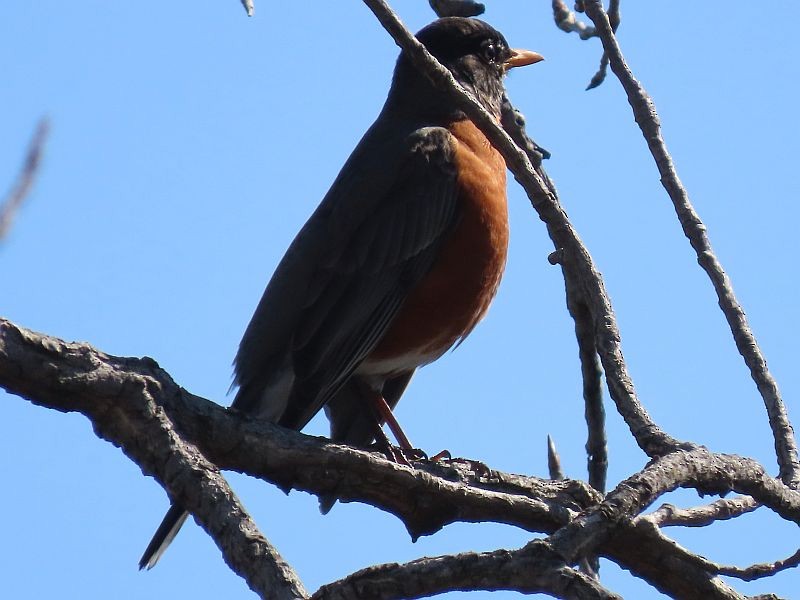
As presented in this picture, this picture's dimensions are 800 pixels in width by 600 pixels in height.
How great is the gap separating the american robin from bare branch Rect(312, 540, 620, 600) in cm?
223

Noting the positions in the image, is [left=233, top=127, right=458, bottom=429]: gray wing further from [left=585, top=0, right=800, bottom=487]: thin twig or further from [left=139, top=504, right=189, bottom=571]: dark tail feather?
[left=585, top=0, right=800, bottom=487]: thin twig

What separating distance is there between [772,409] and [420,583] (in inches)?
72.2

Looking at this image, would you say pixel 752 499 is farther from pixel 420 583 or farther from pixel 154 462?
pixel 154 462

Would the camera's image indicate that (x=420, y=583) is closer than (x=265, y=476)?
Yes

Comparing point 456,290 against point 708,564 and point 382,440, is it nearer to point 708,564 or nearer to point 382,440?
point 382,440

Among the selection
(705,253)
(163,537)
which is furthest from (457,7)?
(163,537)

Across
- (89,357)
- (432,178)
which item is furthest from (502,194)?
(89,357)

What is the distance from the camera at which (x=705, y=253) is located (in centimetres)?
407

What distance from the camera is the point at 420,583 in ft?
8.52

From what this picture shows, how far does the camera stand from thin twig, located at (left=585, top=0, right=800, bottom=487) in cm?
394

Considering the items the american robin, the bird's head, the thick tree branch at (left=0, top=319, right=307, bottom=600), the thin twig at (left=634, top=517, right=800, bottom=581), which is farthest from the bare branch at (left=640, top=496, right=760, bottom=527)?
the bird's head

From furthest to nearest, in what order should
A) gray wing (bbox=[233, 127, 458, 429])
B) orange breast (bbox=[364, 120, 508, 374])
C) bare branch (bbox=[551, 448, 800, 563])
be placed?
orange breast (bbox=[364, 120, 508, 374]) → gray wing (bbox=[233, 127, 458, 429]) → bare branch (bbox=[551, 448, 800, 563])

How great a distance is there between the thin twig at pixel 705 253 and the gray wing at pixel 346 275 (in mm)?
1382

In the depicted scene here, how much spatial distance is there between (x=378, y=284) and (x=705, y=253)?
5.44 feet
